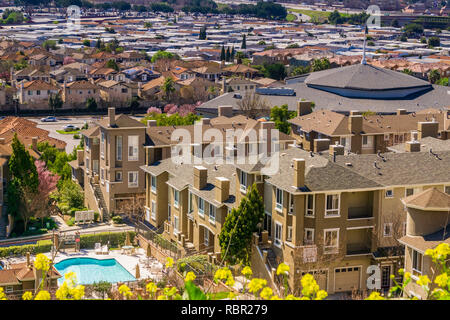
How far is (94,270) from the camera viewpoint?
3494 cm

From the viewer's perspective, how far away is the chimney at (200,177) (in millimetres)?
34938

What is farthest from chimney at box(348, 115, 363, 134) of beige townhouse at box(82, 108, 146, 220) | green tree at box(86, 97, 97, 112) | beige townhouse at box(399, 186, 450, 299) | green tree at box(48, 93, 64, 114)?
green tree at box(48, 93, 64, 114)

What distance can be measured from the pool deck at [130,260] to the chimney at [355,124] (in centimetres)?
1485

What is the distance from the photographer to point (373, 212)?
30.5m

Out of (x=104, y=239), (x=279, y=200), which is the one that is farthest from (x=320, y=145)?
(x=104, y=239)

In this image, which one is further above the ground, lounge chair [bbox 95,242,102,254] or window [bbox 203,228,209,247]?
window [bbox 203,228,209,247]

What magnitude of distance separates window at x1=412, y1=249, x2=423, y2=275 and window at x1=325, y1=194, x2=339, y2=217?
13.6ft

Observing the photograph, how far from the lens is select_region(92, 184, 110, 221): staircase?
42584 mm

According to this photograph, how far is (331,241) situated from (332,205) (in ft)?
4.15

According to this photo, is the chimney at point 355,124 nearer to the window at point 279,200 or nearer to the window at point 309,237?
the window at point 279,200

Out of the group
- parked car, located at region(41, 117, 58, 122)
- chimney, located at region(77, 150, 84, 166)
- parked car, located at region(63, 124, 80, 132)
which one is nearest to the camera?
chimney, located at region(77, 150, 84, 166)

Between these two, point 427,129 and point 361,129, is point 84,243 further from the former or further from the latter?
point 427,129

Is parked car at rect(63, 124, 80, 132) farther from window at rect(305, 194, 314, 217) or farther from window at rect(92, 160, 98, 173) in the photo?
window at rect(305, 194, 314, 217)
